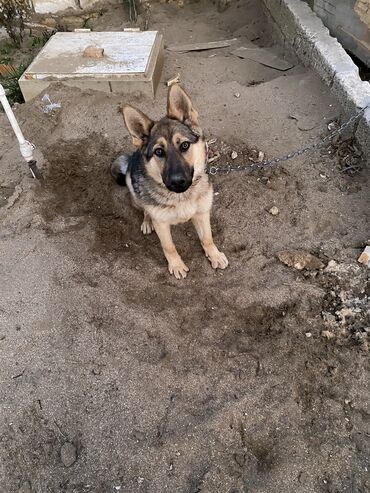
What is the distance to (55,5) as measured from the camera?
8094 mm

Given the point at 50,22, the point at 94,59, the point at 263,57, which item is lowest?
the point at 263,57

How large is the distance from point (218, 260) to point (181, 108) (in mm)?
1353

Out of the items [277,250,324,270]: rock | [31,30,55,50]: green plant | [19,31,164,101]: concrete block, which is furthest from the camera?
[31,30,55,50]: green plant

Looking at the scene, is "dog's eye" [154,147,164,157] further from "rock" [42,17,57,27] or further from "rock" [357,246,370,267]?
"rock" [42,17,57,27]

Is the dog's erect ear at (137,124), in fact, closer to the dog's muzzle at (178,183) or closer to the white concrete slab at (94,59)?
the dog's muzzle at (178,183)

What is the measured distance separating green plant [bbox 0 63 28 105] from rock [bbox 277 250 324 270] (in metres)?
4.58

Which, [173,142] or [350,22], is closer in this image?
[173,142]

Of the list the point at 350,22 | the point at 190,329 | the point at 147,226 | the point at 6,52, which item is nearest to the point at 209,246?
the point at 147,226

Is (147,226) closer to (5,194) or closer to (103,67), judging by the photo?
(5,194)

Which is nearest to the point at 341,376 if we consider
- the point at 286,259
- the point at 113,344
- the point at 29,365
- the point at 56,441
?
the point at 286,259

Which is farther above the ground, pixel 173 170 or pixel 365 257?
pixel 173 170

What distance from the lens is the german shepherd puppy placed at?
121 inches

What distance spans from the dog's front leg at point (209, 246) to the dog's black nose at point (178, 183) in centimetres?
61

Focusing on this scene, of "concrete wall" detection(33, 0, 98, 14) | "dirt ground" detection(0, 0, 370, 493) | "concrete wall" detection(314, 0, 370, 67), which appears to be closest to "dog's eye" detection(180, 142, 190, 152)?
"dirt ground" detection(0, 0, 370, 493)
